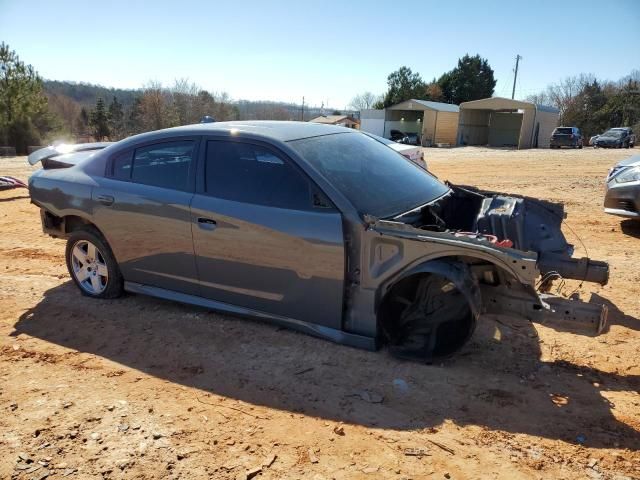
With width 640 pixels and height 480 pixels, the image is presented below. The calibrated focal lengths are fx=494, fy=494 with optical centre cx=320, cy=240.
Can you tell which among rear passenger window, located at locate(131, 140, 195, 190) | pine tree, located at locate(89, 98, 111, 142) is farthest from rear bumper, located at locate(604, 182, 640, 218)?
pine tree, located at locate(89, 98, 111, 142)

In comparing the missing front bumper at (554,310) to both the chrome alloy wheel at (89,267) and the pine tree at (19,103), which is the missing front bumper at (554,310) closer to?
the chrome alloy wheel at (89,267)

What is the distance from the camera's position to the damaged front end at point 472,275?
314 cm

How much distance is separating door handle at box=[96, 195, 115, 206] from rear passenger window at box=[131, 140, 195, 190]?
10.8 inches

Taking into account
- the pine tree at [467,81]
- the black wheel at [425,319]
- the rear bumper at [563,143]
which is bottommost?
the black wheel at [425,319]

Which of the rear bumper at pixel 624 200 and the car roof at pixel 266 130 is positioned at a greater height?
the car roof at pixel 266 130

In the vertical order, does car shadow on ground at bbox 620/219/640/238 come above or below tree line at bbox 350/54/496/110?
below

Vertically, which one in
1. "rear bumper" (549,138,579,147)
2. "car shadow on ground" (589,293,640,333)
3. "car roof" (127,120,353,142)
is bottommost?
"car shadow on ground" (589,293,640,333)

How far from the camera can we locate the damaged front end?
314 cm

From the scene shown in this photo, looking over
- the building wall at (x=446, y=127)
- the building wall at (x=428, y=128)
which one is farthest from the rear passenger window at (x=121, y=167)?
the building wall at (x=446, y=127)

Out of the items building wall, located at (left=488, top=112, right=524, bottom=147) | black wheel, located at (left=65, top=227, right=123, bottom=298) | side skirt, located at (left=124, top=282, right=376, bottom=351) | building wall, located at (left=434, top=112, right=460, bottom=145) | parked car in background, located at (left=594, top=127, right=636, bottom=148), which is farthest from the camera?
building wall, located at (left=488, top=112, right=524, bottom=147)

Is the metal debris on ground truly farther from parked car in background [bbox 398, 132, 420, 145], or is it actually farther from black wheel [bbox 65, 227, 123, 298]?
parked car in background [bbox 398, 132, 420, 145]

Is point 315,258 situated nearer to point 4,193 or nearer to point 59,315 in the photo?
point 59,315

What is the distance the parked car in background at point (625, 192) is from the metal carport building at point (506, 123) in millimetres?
32351

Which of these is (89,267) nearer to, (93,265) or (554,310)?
(93,265)
